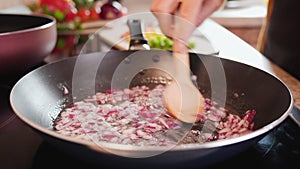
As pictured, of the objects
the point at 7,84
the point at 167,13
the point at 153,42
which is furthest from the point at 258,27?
the point at 7,84

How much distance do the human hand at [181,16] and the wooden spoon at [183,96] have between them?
4 cm

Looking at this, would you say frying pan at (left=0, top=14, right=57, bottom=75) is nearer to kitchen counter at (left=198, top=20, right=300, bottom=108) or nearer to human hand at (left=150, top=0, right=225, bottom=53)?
human hand at (left=150, top=0, right=225, bottom=53)

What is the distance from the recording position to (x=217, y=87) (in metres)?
0.77

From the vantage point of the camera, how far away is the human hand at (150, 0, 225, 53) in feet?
2.39

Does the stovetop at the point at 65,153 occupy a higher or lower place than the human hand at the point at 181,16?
lower

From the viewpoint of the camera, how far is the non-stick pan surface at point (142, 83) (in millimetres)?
403

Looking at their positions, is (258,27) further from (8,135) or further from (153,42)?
(8,135)

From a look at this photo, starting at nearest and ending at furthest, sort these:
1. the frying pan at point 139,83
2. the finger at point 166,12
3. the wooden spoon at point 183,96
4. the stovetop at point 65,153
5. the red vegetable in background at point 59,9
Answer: the frying pan at point 139,83 < the stovetop at point 65,153 < the wooden spoon at point 183,96 < the finger at point 166,12 < the red vegetable in background at point 59,9

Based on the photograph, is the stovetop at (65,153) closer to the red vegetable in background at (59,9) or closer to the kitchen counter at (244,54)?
the kitchen counter at (244,54)

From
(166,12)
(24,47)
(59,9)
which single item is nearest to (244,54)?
(166,12)

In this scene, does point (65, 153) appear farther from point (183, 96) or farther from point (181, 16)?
point (181, 16)

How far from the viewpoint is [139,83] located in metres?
0.84

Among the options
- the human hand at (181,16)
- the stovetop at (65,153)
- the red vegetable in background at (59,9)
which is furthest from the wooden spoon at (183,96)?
the red vegetable in background at (59,9)

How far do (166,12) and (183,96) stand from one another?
0.21 metres
